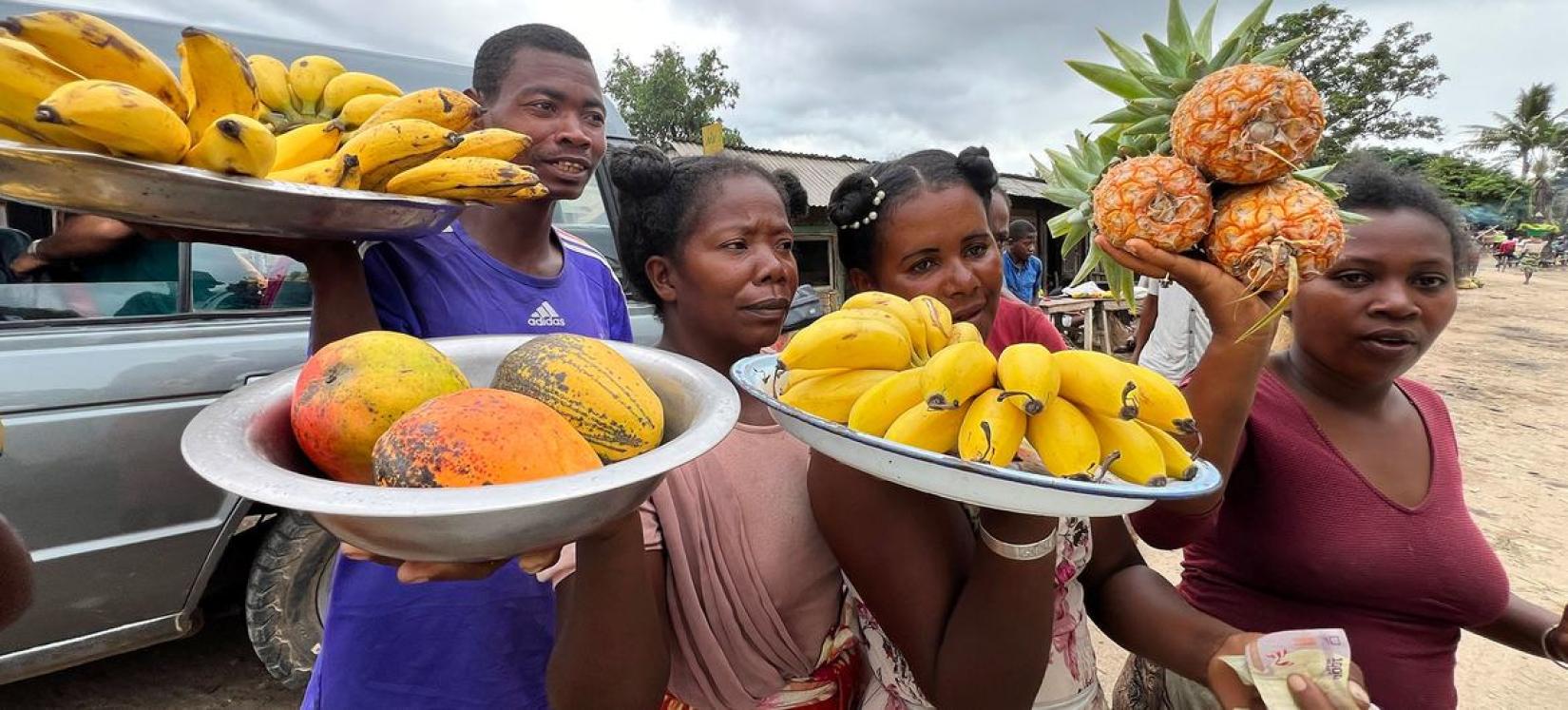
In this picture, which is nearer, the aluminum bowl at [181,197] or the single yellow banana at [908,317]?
the aluminum bowl at [181,197]

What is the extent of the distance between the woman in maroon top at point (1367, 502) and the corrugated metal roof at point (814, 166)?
30.6 feet

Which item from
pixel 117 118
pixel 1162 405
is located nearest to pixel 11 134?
pixel 117 118

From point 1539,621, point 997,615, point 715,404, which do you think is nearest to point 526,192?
point 715,404

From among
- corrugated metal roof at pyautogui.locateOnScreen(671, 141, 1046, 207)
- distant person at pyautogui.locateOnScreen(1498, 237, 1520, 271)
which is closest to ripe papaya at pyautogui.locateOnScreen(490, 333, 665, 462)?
corrugated metal roof at pyautogui.locateOnScreen(671, 141, 1046, 207)

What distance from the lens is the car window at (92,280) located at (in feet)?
8.72

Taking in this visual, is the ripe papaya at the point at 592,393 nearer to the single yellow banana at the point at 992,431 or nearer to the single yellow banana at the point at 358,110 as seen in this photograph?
the single yellow banana at the point at 992,431

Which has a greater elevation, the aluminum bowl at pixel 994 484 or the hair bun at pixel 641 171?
the hair bun at pixel 641 171

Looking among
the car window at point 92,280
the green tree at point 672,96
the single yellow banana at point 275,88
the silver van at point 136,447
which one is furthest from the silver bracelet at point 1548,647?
the green tree at point 672,96

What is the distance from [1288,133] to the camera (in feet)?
4.50

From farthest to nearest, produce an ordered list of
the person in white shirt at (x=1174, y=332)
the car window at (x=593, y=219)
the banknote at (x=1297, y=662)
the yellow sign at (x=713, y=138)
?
the person in white shirt at (x=1174, y=332) < the car window at (x=593, y=219) < the yellow sign at (x=713, y=138) < the banknote at (x=1297, y=662)

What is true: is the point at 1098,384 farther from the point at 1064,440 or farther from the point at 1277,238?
the point at 1277,238

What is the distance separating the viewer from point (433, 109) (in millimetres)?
1356

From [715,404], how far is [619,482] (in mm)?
292

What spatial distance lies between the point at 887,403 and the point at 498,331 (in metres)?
1.14
